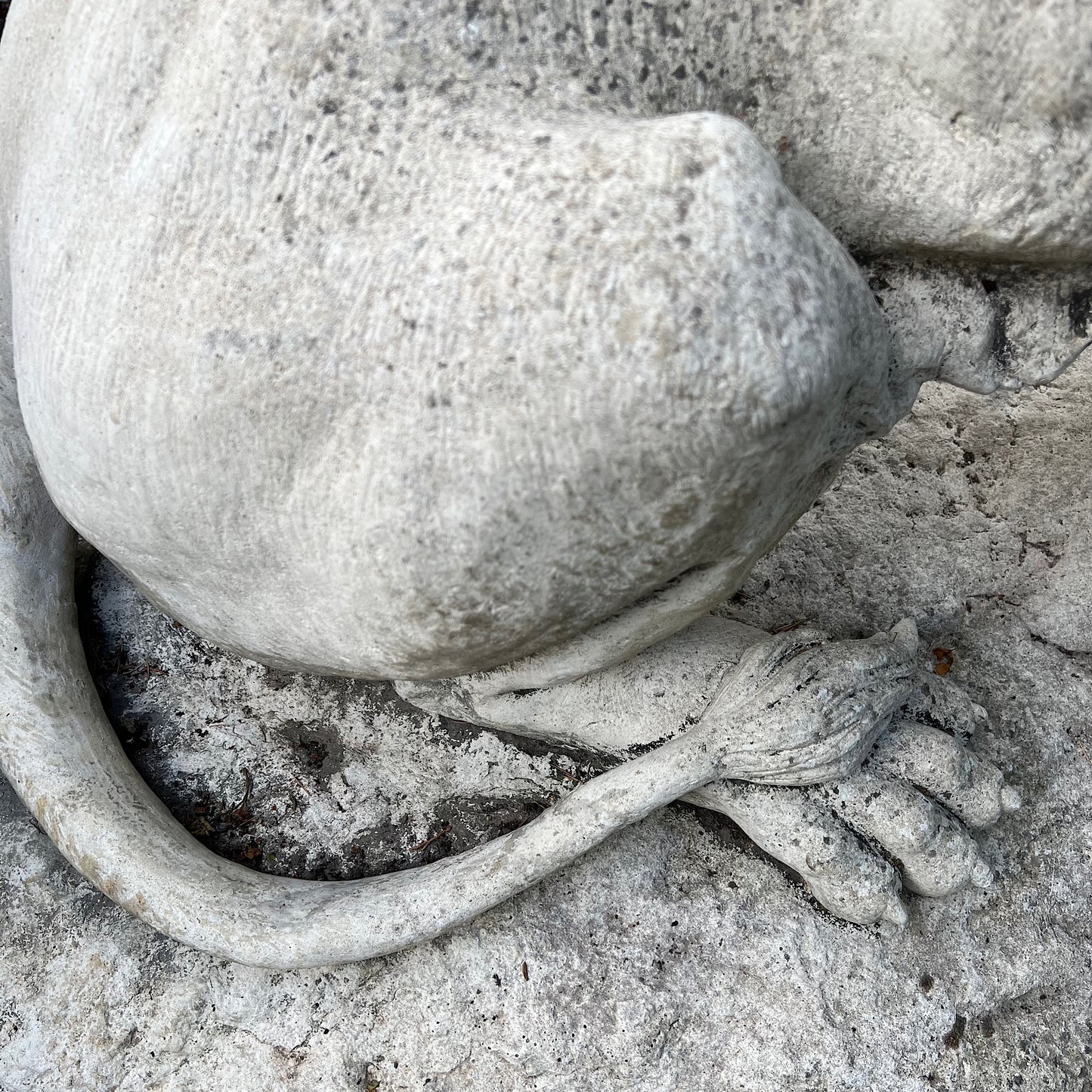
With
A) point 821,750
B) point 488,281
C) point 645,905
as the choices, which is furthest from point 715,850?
point 488,281

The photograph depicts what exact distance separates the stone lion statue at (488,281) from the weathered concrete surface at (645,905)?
0.36 meters

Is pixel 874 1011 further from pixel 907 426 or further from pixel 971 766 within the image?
pixel 907 426

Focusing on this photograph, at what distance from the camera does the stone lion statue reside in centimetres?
76

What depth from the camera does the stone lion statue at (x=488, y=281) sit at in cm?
76

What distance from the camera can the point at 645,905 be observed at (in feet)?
4.16

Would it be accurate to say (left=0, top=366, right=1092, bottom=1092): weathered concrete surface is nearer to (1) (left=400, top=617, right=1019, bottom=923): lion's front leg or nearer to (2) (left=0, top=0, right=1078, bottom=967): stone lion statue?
(1) (left=400, top=617, right=1019, bottom=923): lion's front leg

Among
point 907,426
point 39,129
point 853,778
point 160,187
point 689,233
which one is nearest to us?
point 689,233

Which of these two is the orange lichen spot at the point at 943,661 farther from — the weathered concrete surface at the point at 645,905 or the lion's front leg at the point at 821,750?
the lion's front leg at the point at 821,750

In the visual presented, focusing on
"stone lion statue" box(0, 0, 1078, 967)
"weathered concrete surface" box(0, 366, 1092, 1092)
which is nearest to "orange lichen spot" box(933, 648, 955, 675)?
"weathered concrete surface" box(0, 366, 1092, 1092)

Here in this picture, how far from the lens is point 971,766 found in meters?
1.21

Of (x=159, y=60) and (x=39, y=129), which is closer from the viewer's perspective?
(x=159, y=60)

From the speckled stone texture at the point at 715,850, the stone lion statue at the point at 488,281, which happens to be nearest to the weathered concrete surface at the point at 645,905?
the speckled stone texture at the point at 715,850

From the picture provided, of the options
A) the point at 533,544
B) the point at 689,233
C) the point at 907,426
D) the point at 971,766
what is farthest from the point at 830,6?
the point at 971,766

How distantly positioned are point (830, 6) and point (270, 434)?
59cm
